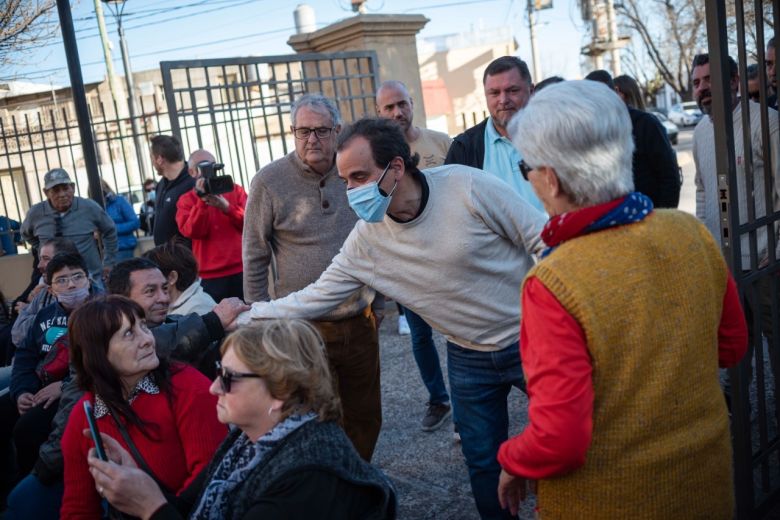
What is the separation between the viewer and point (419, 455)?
4.49m

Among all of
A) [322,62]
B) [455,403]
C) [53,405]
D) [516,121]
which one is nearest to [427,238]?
[455,403]

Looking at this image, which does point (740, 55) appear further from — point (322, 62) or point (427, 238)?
point (322, 62)

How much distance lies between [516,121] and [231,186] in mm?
3781

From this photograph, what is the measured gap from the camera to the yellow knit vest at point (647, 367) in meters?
1.69

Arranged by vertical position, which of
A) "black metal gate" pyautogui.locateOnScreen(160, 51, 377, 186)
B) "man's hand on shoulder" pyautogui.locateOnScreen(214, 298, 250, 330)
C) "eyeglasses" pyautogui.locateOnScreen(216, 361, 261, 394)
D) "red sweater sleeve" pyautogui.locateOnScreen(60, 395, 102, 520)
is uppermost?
"black metal gate" pyautogui.locateOnScreen(160, 51, 377, 186)

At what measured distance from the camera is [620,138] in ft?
5.75

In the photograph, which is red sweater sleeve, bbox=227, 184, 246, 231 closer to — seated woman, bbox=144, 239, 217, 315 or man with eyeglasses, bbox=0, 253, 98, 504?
man with eyeglasses, bbox=0, 253, 98, 504

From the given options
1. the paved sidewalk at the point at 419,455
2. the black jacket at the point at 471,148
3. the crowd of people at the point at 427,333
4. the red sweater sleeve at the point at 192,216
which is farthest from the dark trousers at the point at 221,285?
the black jacket at the point at 471,148

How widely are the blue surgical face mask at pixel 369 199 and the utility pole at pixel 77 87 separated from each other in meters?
4.33

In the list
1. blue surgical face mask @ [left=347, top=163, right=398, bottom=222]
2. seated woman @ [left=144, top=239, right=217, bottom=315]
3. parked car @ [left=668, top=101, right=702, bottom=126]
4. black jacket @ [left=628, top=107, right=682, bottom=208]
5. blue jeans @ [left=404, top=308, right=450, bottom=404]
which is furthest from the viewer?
parked car @ [left=668, top=101, right=702, bottom=126]

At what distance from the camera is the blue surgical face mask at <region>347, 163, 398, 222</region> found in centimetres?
279

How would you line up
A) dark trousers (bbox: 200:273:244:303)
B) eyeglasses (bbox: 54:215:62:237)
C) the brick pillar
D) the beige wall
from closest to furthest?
1. dark trousers (bbox: 200:273:244:303)
2. eyeglasses (bbox: 54:215:62:237)
3. the brick pillar
4. the beige wall

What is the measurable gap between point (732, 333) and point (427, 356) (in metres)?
2.98

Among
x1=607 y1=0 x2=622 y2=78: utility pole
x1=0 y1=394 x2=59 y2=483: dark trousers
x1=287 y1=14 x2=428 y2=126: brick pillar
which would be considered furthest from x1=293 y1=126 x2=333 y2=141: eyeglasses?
x1=607 y1=0 x2=622 y2=78: utility pole
